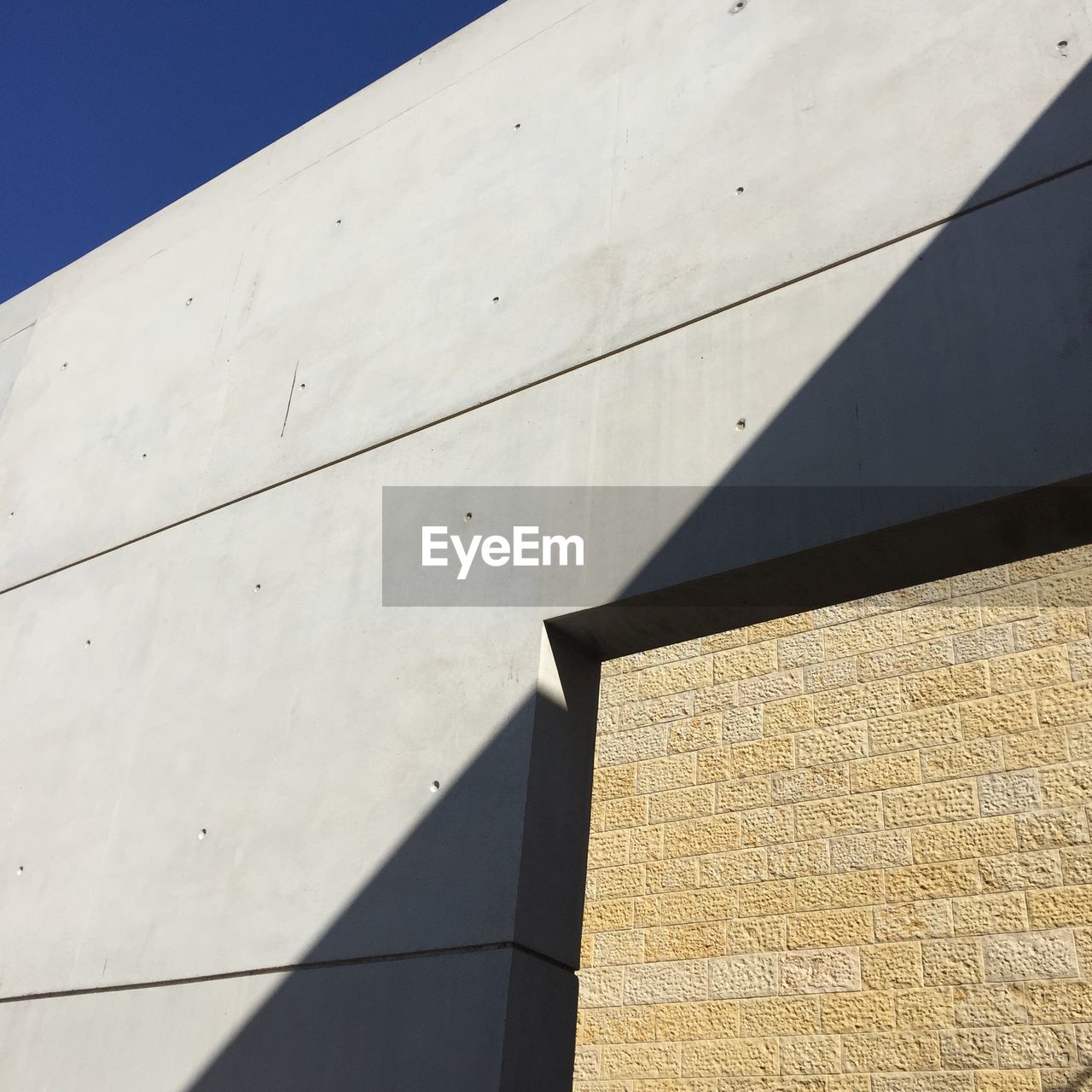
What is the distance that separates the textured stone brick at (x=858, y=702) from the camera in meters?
6.10

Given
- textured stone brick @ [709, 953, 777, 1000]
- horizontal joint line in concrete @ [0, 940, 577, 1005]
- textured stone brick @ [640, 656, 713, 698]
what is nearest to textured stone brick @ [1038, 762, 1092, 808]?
textured stone brick @ [709, 953, 777, 1000]

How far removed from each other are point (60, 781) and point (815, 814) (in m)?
3.58

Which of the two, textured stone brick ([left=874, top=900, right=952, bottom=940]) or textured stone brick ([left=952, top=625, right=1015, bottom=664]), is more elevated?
textured stone brick ([left=952, top=625, right=1015, bottom=664])

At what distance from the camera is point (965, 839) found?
5504 mm

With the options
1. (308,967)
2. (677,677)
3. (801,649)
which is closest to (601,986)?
(677,677)

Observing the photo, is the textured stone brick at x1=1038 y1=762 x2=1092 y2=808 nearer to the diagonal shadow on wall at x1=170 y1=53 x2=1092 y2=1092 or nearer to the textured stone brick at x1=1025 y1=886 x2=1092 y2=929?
the textured stone brick at x1=1025 y1=886 x2=1092 y2=929

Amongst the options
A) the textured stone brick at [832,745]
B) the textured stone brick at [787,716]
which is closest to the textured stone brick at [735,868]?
the textured stone brick at [832,745]

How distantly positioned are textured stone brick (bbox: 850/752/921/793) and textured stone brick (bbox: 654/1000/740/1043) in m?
1.23

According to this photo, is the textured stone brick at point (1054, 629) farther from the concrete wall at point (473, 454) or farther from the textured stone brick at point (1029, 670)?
the concrete wall at point (473, 454)

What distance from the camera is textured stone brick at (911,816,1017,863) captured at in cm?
A: 541

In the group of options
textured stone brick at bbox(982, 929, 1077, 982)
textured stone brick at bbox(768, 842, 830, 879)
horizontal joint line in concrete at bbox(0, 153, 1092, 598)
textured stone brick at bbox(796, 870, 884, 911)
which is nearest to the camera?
horizontal joint line in concrete at bbox(0, 153, 1092, 598)

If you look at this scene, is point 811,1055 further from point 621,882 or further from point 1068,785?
point 1068,785

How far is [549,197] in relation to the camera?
13.0 feet

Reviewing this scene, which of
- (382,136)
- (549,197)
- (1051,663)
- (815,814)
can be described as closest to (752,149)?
(549,197)
